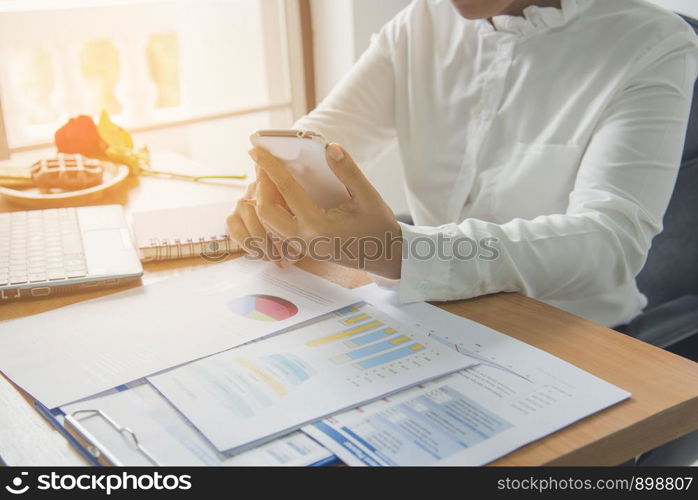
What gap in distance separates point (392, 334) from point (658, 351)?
0.26 meters

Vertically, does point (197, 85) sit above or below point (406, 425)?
above

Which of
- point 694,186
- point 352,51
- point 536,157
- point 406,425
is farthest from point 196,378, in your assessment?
point 352,51

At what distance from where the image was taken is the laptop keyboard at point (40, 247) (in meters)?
0.89

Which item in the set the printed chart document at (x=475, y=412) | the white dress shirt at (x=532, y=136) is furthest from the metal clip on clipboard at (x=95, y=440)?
the white dress shirt at (x=532, y=136)

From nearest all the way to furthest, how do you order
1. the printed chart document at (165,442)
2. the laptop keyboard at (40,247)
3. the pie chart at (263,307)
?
the printed chart document at (165,442)
the pie chart at (263,307)
the laptop keyboard at (40,247)

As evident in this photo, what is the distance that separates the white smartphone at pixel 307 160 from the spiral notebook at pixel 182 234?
202mm

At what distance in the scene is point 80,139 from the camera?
139 cm

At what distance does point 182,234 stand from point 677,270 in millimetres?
782

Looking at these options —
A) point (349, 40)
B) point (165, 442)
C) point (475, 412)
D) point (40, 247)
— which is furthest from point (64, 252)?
point (349, 40)

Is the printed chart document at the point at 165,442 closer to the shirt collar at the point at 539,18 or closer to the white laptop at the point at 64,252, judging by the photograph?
the white laptop at the point at 64,252

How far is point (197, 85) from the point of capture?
6.34ft

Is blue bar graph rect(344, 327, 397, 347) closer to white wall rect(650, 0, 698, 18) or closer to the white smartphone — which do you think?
the white smartphone

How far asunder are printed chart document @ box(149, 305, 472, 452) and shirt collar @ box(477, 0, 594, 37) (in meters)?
0.61
